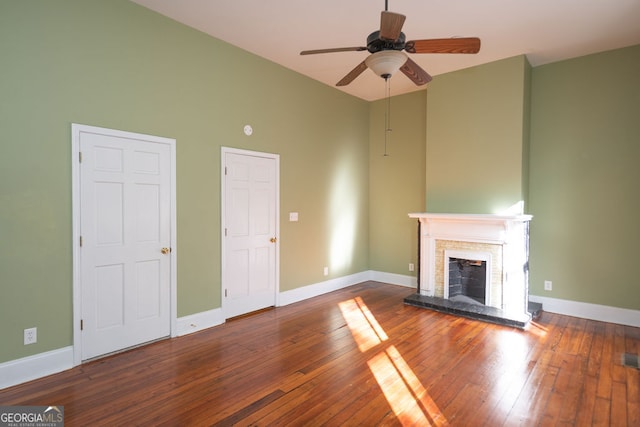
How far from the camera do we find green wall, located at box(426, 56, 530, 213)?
4441 millimetres

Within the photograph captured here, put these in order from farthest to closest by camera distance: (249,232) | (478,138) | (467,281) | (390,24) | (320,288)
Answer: (320,288), (467,281), (478,138), (249,232), (390,24)

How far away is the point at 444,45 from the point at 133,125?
9.36 ft

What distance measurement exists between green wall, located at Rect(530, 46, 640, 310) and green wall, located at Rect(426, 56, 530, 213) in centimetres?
35

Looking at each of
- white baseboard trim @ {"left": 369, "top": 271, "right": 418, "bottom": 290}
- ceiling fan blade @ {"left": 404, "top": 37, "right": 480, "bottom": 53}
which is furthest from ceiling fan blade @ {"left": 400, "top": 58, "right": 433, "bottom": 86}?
white baseboard trim @ {"left": 369, "top": 271, "right": 418, "bottom": 290}

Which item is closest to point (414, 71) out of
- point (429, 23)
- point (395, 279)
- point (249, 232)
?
point (429, 23)

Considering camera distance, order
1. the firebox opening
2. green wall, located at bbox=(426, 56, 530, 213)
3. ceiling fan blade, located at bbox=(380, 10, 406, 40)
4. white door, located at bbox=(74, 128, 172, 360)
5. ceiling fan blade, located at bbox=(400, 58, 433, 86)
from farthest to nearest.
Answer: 1. the firebox opening
2. green wall, located at bbox=(426, 56, 530, 213)
3. white door, located at bbox=(74, 128, 172, 360)
4. ceiling fan blade, located at bbox=(400, 58, 433, 86)
5. ceiling fan blade, located at bbox=(380, 10, 406, 40)

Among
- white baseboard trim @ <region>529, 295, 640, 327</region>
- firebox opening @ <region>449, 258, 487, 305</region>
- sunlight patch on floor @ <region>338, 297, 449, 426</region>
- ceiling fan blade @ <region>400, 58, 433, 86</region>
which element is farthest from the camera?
firebox opening @ <region>449, 258, 487, 305</region>

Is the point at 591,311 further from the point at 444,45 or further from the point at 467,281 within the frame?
the point at 444,45

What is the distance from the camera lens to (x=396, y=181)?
6059 millimetres

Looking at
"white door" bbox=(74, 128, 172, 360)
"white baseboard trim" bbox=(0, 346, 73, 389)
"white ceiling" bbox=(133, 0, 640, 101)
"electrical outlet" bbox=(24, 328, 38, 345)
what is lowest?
"white baseboard trim" bbox=(0, 346, 73, 389)

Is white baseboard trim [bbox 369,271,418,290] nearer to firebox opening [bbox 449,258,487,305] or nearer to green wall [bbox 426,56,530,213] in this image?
firebox opening [bbox 449,258,487,305]

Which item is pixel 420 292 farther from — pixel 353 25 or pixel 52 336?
pixel 52 336

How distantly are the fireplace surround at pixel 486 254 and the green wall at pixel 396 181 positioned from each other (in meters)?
0.89

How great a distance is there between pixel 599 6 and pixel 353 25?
2342 mm
